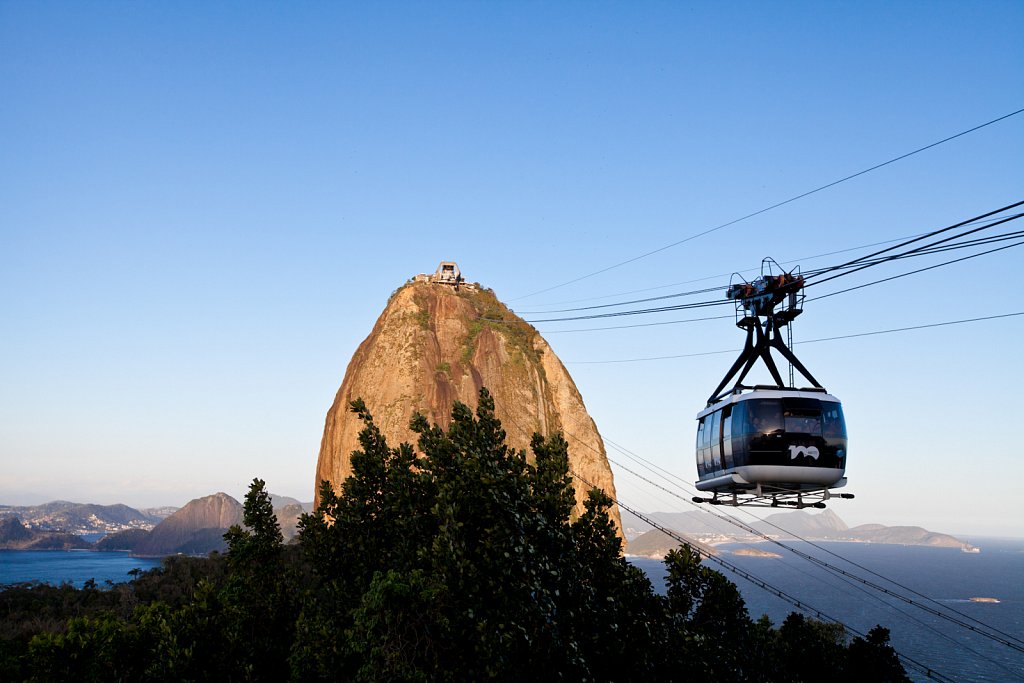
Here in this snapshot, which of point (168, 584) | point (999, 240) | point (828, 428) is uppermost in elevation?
point (999, 240)

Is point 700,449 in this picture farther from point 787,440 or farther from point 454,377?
point 454,377

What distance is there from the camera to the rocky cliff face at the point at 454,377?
82188 millimetres

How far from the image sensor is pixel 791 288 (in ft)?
86.3

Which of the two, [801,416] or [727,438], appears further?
[727,438]

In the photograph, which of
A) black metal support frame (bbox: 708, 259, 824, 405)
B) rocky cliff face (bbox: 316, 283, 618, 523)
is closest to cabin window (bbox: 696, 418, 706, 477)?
black metal support frame (bbox: 708, 259, 824, 405)

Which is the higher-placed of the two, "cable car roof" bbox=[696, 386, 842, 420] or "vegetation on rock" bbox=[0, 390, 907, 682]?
"cable car roof" bbox=[696, 386, 842, 420]

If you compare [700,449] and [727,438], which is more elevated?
[727,438]

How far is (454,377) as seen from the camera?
8719 cm

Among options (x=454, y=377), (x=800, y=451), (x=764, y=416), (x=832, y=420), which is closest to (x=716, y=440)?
(x=764, y=416)

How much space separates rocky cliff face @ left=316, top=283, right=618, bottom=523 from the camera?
82.2 m

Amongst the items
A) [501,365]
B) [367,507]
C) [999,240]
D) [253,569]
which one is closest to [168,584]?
[253,569]

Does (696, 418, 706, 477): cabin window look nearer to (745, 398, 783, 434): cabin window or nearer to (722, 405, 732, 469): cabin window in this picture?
(722, 405, 732, 469): cabin window

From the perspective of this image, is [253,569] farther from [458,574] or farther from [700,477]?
[700,477]

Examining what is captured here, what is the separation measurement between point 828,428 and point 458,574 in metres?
12.9
